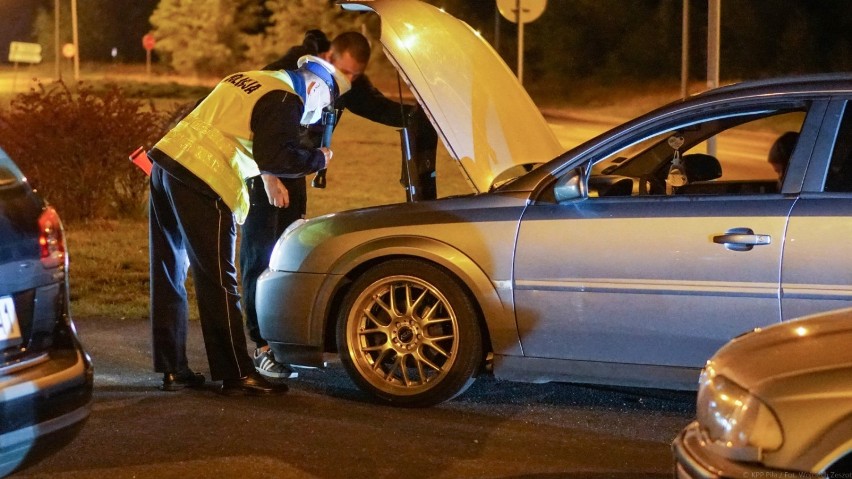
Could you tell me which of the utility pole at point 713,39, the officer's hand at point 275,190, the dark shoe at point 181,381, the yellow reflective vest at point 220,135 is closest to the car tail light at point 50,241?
the yellow reflective vest at point 220,135

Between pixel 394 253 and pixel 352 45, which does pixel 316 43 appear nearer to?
pixel 352 45

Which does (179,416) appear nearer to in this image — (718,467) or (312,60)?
(312,60)

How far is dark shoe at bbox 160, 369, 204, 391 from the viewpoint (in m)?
6.13

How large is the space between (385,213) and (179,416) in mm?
1339

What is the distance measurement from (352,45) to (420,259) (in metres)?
1.24

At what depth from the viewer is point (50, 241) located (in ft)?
14.1

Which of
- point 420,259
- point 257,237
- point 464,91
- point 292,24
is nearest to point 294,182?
point 257,237

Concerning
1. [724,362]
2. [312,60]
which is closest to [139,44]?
[312,60]

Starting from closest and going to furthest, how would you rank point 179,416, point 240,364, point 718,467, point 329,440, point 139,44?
point 718,467 → point 329,440 → point 179,416 → point 240,364 → point 139,44

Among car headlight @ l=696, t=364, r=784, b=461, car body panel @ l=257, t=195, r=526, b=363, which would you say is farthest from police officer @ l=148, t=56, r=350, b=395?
car headlight @ l=696, t=364, r=784, b=461

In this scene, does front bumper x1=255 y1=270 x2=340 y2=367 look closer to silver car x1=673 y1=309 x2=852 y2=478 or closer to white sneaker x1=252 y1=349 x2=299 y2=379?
white sneaker x1=252 y1=349 x2=299 y2=379

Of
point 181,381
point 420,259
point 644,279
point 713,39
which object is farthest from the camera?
point 713,39

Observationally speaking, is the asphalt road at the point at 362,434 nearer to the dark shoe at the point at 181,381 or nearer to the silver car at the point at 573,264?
the dark shoe at the point at 181,381

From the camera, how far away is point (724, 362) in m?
3.45
